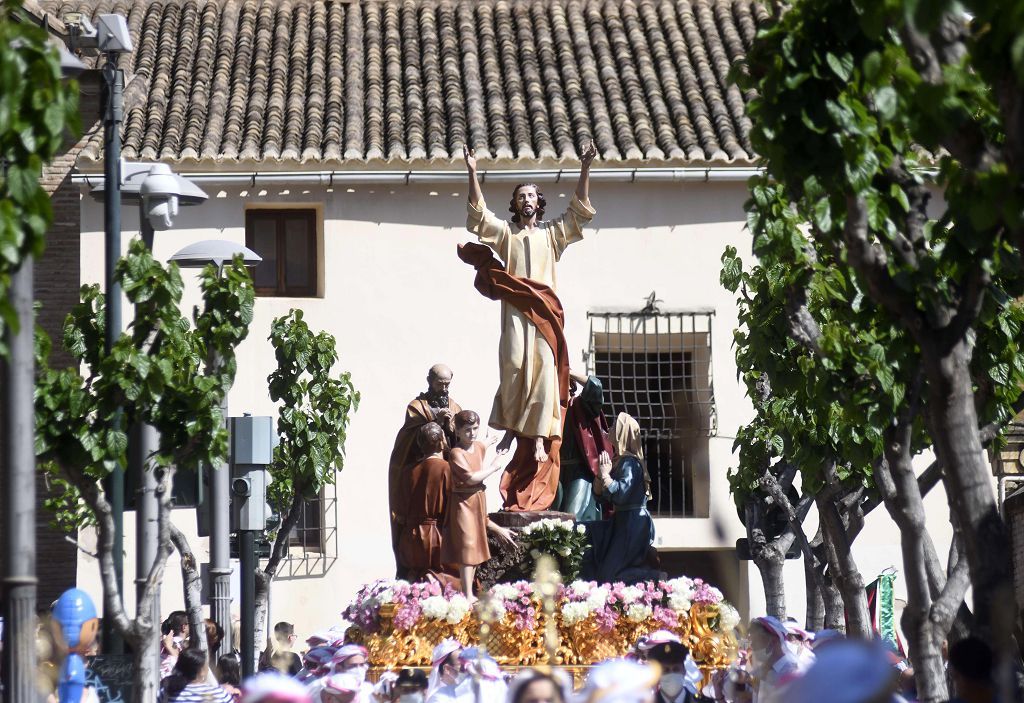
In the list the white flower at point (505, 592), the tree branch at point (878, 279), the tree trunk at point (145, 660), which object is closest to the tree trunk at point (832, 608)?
the white flower at point (505, 592)

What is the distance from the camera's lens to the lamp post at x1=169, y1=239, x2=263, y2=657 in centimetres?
1381

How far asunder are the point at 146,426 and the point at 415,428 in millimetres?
2228

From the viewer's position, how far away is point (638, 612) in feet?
40.6

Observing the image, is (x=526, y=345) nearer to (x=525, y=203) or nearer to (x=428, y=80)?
(x=525, y=203)

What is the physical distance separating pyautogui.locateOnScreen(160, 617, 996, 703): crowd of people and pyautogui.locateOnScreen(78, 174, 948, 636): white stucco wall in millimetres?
9894

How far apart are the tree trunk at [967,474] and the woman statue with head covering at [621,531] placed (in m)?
6.16

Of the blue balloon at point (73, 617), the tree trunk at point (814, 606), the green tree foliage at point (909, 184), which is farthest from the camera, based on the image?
the tree trunk at point (814, 606)

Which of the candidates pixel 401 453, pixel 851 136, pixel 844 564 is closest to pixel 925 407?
pixel 851 136

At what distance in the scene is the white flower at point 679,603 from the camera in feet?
41.2

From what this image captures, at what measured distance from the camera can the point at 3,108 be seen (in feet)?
20.9

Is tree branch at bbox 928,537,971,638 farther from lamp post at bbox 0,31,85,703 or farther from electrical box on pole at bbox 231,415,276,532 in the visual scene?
electrical box on pole at bbox 231,415,276,532

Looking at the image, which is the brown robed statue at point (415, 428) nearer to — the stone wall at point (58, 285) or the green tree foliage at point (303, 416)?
the green tree foliage at point (303, 416)

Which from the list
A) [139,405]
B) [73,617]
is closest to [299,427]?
[139,405]

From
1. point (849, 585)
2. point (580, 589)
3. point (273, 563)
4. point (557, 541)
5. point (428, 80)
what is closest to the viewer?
point (580, 589)
